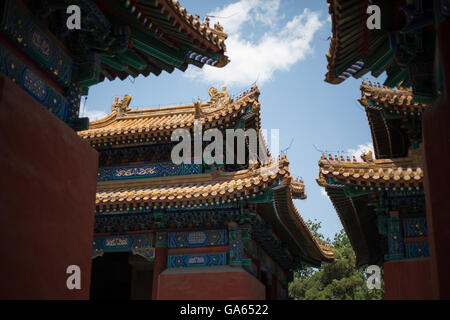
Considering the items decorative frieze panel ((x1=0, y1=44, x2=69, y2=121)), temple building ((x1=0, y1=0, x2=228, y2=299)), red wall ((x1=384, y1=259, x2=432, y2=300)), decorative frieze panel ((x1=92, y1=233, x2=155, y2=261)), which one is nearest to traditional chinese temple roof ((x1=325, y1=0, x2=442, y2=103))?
temple building ((x1=0, y1=0, x2=228, y2=299))

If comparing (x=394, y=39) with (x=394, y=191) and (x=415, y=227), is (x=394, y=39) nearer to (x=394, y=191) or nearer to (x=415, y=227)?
(x=394, y=191)

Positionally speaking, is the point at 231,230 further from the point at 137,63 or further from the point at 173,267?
the point at 137,63

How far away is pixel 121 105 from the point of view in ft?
53.7

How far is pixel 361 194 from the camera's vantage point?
11.2m

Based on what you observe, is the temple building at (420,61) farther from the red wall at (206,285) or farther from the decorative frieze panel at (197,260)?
the decorative frieze panel at (197,260)

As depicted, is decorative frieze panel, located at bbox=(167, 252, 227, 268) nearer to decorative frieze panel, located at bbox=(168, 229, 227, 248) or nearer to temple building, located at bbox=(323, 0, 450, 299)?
decorative frieze panel, located at bbox=(168, 229, 227, 248)

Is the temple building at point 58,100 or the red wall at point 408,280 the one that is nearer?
the temple building at point 58,100

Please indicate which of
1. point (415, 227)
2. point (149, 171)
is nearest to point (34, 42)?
point (149, 171)

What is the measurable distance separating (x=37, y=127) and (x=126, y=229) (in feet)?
25.9

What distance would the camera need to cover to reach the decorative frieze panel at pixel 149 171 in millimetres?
13234

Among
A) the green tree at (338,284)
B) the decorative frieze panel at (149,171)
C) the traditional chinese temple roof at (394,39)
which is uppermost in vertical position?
the traditional chinese temple roof at (394,39)

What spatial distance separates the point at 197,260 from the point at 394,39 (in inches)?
289

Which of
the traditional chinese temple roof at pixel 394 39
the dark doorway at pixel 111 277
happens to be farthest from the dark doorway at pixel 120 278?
the traditional chinese temple roof at pixel 394 39
